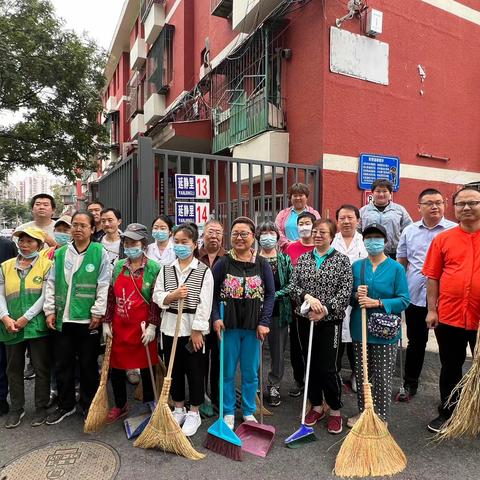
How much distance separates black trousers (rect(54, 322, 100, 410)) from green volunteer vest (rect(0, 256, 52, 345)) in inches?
7.1

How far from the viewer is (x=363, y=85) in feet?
20.6

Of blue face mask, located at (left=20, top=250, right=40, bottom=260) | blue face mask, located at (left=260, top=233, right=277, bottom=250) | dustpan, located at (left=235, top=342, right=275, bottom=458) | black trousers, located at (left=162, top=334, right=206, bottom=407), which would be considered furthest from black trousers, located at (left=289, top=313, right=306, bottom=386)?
blue face mask, located at (left=20, top=250, right=40, bottom=260)

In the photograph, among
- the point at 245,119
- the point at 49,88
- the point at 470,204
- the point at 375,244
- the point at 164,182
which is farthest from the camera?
the point at 49,88

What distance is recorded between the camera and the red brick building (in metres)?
6.02

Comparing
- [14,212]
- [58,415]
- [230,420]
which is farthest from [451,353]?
[14,212]

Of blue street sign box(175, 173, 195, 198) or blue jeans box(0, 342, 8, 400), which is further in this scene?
blue street sign box(175, 173, 195, 198)

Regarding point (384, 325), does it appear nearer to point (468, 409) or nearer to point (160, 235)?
point (468, 409)

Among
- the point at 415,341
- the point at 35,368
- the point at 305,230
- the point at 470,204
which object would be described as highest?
the point at 470,204

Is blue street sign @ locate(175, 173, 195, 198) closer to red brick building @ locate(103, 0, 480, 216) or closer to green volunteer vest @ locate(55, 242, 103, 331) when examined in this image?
green volunteer vest @ locate(55, 242, 103, 331)

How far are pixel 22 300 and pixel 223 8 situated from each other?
26.5 ft

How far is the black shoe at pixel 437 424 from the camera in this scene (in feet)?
10.3

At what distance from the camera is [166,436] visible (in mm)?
2811

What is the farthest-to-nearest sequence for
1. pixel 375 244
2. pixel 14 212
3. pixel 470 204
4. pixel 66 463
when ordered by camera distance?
pixel 14 212 → pixel 375 244 → pixel 470 204 → pixel 66 463

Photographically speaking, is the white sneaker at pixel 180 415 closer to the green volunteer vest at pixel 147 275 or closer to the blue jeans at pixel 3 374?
the green volunteer vest at pixel 147 275
